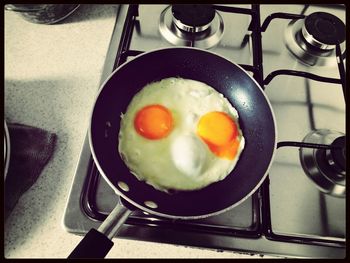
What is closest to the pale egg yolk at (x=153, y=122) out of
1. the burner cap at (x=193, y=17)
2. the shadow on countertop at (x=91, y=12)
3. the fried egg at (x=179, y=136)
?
the fried egg at (x=179, y=136)

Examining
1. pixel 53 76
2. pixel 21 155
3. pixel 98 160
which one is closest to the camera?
pixel 98 160

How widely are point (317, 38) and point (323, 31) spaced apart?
0.03 m

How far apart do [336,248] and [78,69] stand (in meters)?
0.72

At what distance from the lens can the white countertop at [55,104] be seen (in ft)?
2.12

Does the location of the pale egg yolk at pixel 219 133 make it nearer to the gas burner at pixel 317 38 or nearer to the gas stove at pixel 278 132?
the gas stove at pixel 278 132

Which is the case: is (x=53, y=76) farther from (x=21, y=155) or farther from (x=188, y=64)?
(x=188, y=64)

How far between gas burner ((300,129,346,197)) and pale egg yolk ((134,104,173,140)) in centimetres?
31

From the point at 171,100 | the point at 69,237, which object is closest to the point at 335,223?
the point at 171,100

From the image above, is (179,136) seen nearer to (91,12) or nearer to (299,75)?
(299,75)

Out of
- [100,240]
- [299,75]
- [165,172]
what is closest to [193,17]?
[299,75]

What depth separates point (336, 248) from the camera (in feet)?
2.11

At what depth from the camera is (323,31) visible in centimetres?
80

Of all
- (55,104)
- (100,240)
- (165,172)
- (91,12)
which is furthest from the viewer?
(91,12)

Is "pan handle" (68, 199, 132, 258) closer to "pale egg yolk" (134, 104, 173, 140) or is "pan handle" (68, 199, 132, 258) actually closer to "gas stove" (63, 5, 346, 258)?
"gas stove" (63, 5, 346, 258)
